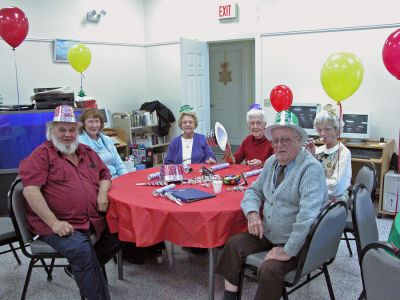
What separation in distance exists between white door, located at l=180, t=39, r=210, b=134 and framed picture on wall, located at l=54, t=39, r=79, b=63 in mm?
1575

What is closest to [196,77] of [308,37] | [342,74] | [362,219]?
[308,37]

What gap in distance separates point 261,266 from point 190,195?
605 millimetres

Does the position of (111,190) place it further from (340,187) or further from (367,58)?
(367,58)

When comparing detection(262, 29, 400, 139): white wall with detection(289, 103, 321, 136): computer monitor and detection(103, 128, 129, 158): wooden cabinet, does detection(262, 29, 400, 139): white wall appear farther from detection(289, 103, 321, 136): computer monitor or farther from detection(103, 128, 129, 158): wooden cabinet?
detection(103, 128, 129, 158): wooden cabinet

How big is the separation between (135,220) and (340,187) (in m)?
1.43

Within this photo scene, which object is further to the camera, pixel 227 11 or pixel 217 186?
pixel 227 11

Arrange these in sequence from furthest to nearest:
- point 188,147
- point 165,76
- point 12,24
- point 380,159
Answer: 1. point 165,76
2. point 380,159
3. point 12,24
4. point 188,147

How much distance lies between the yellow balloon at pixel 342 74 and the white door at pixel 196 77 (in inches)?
110

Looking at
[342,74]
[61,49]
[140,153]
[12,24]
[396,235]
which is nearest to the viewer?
[396,235]

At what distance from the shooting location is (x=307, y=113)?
16.4 feet

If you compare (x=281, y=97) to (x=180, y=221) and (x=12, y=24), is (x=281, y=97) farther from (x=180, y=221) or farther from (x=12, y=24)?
(x=12, y=24)

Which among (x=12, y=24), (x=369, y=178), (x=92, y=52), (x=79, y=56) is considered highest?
(x=12, y=24)

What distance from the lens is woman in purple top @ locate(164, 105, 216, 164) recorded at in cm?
348

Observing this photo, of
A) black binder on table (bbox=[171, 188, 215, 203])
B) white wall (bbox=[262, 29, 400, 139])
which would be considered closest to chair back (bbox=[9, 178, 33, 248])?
black binder on table (bbox=[171, 188, 215, 203])
